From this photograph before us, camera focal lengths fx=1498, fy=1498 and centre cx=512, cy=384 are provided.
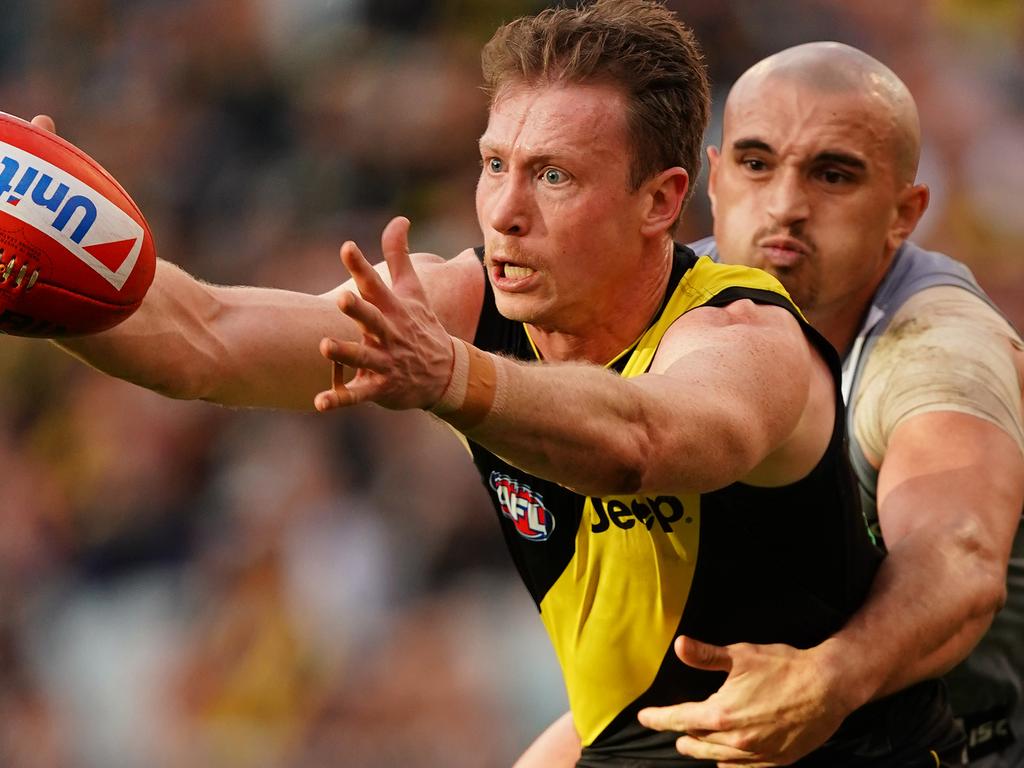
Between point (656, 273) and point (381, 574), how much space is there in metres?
3.26

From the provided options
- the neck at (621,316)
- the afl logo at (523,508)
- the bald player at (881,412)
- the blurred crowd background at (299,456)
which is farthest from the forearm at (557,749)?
the blurred crowd background at (299,456)

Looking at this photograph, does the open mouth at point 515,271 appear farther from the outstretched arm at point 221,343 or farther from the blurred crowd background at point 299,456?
the blurred crowd background at point 299,456

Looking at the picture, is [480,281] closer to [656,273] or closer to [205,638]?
[656,273]

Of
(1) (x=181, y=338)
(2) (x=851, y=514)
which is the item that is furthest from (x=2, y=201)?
(2) (x=851, y=514)

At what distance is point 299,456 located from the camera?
21.3 ft

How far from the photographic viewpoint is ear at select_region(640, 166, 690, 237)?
3189mm

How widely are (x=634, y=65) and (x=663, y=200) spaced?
0.98 feet

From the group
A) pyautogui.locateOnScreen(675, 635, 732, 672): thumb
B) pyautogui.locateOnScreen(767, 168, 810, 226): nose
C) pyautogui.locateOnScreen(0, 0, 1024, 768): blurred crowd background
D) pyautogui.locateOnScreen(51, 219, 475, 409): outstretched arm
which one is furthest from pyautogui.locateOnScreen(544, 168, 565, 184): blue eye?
pyautogui.locateOnScreen(0, 0, 1024, 768): blurred crowd background

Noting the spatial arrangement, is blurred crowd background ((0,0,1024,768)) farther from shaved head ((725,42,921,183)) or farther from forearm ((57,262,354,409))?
forearm ((57,262,354,409))

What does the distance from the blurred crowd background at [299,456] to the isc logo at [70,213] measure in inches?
139

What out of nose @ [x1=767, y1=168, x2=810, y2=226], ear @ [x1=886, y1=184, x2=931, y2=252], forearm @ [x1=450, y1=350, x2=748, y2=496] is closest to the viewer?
forearm @ [x1=450, y1=350, x2=748, y2=496]

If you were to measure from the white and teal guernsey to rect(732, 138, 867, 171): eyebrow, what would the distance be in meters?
0.36

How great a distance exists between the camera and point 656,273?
10.5 feet

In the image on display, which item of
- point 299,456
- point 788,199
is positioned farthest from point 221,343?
point 299,456
